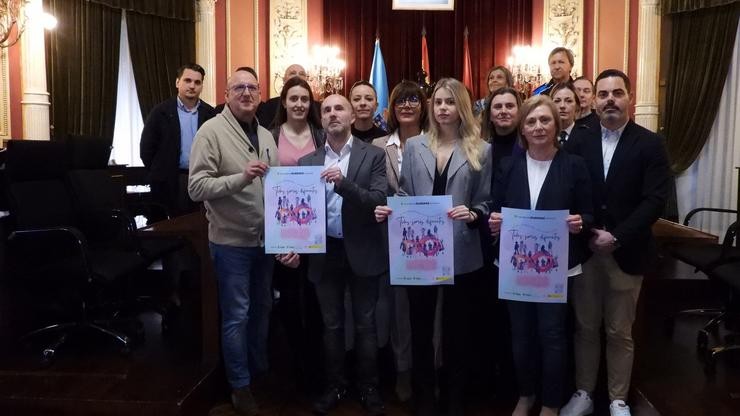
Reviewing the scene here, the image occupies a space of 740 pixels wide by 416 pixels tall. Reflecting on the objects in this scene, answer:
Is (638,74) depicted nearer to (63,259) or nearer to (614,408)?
(614,408)

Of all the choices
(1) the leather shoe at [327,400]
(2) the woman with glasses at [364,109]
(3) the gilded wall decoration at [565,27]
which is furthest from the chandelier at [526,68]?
(1) the leather shoe at [327,400]

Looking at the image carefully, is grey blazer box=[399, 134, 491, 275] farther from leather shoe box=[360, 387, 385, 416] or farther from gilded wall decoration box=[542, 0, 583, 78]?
gilded wall decoration box=[542, 0, 583, 78]

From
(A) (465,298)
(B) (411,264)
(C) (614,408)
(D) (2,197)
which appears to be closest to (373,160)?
(B) (411,264)

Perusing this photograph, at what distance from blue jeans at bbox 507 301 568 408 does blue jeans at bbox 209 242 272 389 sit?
108 cm

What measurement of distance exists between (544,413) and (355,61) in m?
6.94

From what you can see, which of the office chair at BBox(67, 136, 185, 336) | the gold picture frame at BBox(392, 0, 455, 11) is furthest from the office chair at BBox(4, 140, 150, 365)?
the gold picture frame at BBox(392, 0, 455, 11)

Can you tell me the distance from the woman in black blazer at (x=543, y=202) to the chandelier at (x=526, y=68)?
5.46 m

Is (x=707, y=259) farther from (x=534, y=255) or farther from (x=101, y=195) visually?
(x=101, y=195)

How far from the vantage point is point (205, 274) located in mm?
2885

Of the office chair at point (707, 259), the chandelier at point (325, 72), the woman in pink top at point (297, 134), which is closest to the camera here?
the woman in pink top at point (297, 134)

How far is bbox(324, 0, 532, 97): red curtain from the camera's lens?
28.3 feet

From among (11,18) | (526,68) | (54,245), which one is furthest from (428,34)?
(54,245)

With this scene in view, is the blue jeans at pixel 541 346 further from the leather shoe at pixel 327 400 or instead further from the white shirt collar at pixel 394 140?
the white shirt collar at pixel 394 140

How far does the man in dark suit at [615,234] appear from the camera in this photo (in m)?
2.34
